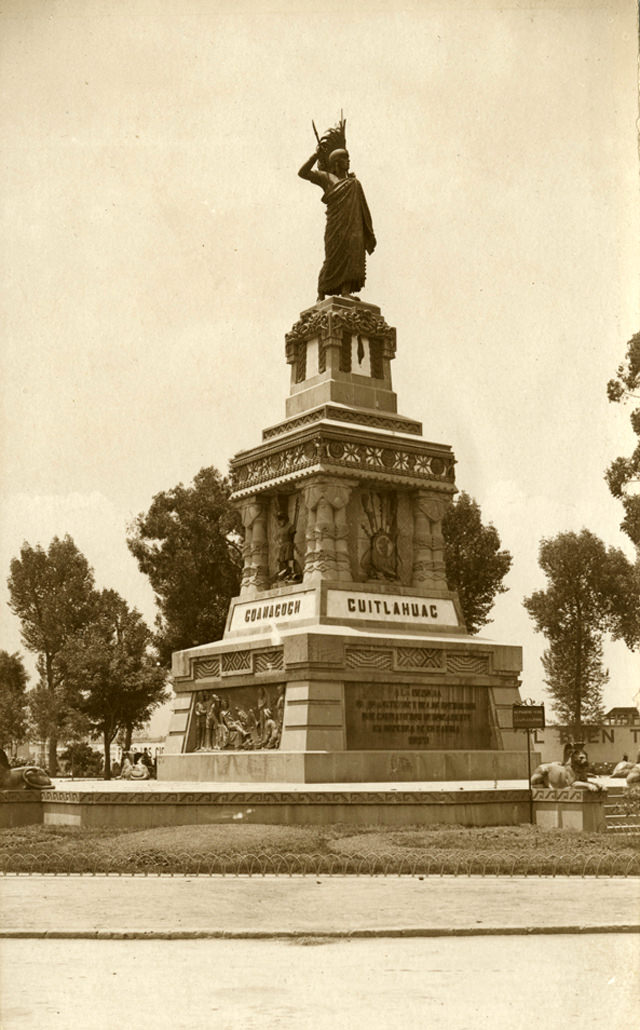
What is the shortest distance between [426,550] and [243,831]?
12.2 meters

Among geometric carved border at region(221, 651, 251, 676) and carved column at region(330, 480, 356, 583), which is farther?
carved column at region(330, 480, 356, 583)

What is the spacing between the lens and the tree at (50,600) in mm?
54781

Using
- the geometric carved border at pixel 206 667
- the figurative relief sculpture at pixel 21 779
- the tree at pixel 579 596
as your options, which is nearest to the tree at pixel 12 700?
the tree at pixel 579 596

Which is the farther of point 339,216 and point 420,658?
point 339,216

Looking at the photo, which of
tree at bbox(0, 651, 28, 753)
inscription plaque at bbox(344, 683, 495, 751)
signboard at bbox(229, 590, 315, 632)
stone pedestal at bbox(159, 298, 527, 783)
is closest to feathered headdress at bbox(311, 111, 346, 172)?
stone pedestal at bbox(159, 298, 527, 783)

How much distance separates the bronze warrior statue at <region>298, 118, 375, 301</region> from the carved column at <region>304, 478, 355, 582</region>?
260 inches

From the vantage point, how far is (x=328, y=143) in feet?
104

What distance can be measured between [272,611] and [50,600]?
1187 inches

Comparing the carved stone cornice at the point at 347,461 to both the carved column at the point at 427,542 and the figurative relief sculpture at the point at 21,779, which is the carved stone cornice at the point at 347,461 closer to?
the carved column at the point at 427,542

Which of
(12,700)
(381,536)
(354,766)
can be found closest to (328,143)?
(381,536)

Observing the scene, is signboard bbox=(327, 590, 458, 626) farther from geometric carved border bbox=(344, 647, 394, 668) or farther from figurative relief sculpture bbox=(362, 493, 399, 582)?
geometric carved border bbox=(344, 647, 394, 668)

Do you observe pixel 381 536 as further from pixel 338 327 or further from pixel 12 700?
pixel 12 700

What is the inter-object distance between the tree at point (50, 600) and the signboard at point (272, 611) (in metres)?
26.2

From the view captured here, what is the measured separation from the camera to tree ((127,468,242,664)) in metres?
48.6
